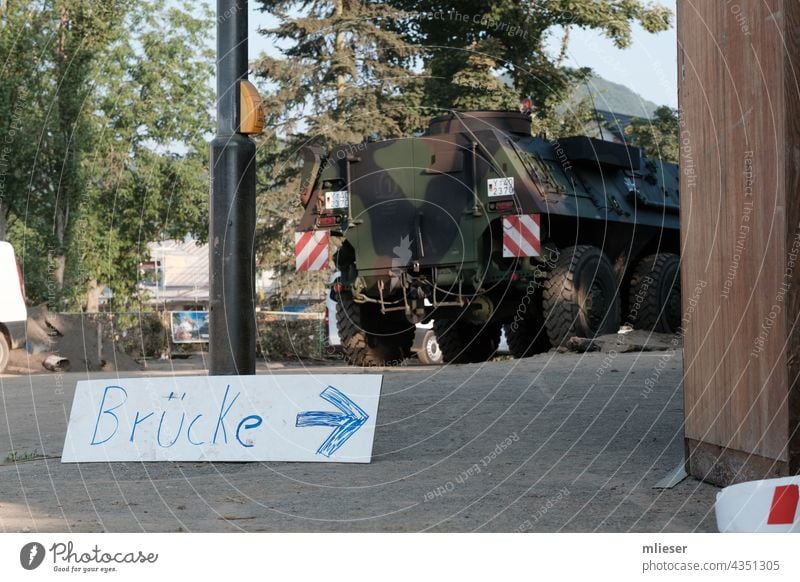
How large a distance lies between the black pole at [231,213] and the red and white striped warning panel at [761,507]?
464 cm

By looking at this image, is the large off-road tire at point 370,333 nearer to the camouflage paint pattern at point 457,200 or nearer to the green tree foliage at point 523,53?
the camouflage paint pattern at point 457,200

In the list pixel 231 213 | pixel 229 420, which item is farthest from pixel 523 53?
pixel 229 420

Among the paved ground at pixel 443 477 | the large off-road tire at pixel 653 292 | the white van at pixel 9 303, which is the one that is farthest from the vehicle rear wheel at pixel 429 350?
the paved ground at pixel 443 477

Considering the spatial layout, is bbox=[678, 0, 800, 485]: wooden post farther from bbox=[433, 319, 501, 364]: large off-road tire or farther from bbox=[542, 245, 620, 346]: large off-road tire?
bbox=[433, 319, 501, 364]: large off-road tire

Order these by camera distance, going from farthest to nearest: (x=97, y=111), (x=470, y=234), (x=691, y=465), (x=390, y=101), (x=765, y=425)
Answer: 1. (x=97, y=111)
2. (x=390, y=101)
3. (x=470, y=234)
4. (x=691, y=465)
5. (x=765, y=425)

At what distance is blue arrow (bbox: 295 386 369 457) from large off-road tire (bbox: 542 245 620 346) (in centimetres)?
720

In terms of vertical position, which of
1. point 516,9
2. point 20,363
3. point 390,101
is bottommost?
point 20,363

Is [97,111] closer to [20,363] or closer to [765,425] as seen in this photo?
[20,363]

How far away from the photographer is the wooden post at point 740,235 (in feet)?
18.3

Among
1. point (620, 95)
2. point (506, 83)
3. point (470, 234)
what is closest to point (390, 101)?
point (506, 83)

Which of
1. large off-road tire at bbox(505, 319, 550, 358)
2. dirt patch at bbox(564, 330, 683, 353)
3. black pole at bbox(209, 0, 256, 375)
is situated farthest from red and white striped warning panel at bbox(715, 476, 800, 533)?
large off-road tire at bbox(505, 319, 550, 358)

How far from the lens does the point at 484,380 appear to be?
1146 centimetres

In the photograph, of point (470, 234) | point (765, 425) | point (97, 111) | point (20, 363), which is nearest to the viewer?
point (765, 425)

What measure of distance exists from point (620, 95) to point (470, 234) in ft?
113
